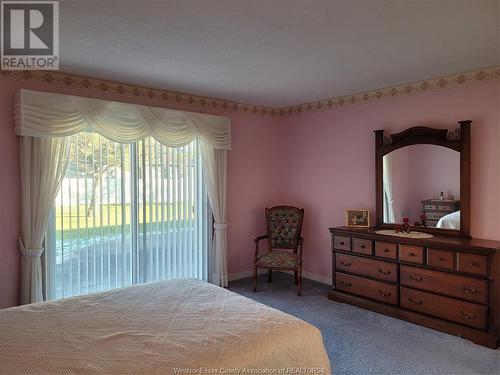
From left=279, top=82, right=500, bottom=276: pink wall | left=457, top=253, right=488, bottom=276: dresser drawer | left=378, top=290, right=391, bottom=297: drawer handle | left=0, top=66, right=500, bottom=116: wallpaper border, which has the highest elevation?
left=0, top=66, right=500, bottom=116: wallpaper border

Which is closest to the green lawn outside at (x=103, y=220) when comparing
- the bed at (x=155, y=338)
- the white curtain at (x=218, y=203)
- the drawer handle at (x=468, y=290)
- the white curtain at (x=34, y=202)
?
the white curtain at (x=34, y=202)

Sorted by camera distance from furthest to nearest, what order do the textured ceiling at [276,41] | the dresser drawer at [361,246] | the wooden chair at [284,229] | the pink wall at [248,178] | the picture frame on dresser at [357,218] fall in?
the pink wall at [248,178], the wooden chair at [284,229], the picture frame on dresser at [357,218], the dresser drawer at [361,246], the textured ceiling at [276,41]

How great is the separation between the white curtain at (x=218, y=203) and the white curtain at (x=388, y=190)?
2098 millimetres

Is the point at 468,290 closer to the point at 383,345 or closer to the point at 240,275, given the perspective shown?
the point at 383,345

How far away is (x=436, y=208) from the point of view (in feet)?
12.6

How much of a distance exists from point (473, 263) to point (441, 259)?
0.28 meters

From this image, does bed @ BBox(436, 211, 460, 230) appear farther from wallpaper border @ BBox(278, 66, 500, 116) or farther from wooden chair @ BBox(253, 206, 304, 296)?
wooden chair @ BBox(253, 206, 304, 296)

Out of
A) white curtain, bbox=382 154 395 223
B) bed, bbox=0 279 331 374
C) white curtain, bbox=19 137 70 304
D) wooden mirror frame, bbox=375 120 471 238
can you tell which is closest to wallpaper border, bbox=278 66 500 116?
wooden mirror frame, bbox=375 120 471 238

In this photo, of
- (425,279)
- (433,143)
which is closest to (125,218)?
(425,279)

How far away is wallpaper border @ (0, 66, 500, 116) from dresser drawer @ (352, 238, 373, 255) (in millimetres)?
1820

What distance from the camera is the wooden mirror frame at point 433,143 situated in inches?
141

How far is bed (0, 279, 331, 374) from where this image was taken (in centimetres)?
160

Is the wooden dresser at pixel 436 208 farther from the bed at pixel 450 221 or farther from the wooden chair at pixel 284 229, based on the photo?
the wooden chair at pixel 284 229

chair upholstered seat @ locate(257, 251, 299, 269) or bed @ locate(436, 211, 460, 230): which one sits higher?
bed @ locate(436, 211, 460, 230)
